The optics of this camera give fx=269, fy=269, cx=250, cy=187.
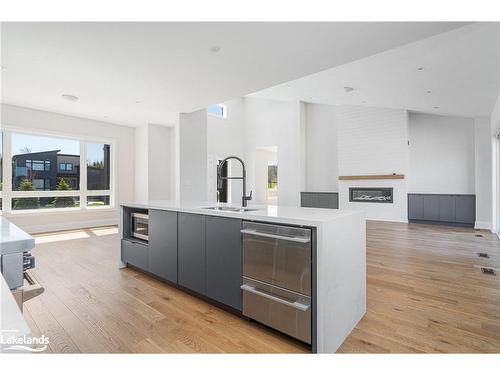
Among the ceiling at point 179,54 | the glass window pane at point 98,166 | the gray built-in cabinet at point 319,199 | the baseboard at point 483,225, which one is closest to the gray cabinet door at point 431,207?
the baseboard at point 483,225

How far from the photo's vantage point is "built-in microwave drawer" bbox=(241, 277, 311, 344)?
1.64m

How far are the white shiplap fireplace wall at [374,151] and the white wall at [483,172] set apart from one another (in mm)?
1443

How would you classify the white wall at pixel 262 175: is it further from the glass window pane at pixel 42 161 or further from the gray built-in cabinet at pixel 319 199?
the glass window pane at pixel 42 161

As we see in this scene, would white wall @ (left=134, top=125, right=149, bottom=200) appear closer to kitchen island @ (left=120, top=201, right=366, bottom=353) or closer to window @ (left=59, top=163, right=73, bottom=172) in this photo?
window @ (left=59, top=163, right=73, bottom=172)

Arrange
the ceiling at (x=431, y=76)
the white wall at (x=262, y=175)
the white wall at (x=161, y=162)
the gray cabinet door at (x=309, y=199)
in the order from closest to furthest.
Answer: the ceiling at (x=431, y=76)
the white wall at (x=161, y=162)
the gray cabinet door at (x=309, y=199)
the white wall at (x=262, y=175)

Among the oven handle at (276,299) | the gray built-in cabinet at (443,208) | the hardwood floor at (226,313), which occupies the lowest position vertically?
the hardwood floor at (226,313)

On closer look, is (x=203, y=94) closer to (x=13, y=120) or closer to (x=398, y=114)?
(x=13, y=120)

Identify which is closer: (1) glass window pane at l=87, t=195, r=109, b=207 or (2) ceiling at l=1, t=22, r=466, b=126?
A: (2) ceiling at l=1, t=22, r=466, b=126

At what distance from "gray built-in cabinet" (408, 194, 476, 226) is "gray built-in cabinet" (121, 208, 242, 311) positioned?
21.6ft

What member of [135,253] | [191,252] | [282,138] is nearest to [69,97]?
[135,253]

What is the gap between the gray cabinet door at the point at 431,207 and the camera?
21.9 feet

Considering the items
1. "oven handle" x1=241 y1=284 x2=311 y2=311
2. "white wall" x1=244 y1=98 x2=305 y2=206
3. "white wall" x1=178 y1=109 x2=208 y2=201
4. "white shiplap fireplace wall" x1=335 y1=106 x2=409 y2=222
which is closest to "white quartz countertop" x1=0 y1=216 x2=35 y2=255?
"oven handle" x1=241 y1=284 x2=311 y2=311
